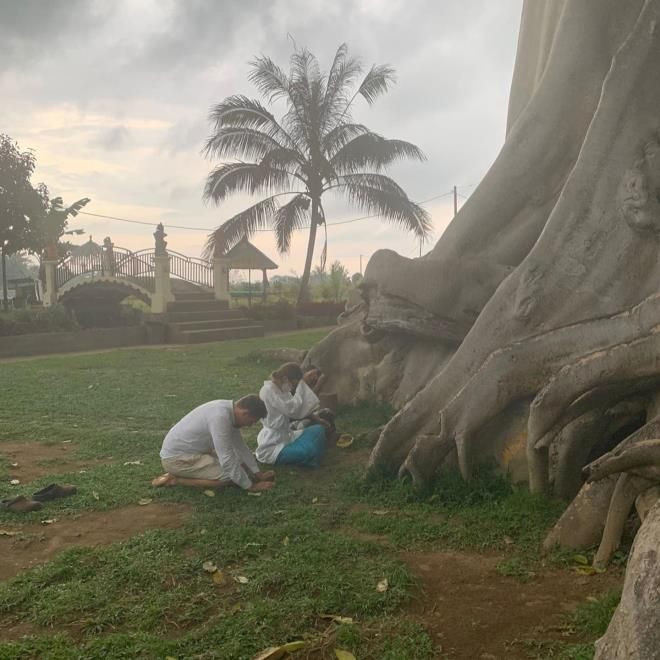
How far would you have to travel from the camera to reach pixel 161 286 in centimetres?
2222

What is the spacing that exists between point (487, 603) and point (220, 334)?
17334 millimetres

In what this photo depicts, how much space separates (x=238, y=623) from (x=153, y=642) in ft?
1.28

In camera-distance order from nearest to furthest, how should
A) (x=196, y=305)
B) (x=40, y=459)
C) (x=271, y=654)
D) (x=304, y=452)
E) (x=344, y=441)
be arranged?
(x=271, y=654) < (x=304, y=452) < (x=40, y=459) < (x=344, y=441) < (x=196, y=305)

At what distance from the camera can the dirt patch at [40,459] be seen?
6425 millimetres

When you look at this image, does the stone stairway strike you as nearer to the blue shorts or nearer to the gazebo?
the gazebo

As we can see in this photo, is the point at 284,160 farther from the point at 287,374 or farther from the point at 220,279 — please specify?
the point at 287,374

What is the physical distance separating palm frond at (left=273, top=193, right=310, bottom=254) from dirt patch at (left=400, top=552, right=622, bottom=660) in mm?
20428

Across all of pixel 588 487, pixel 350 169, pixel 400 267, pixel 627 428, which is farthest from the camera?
pixel 350 169

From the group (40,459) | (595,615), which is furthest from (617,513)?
(40,459)

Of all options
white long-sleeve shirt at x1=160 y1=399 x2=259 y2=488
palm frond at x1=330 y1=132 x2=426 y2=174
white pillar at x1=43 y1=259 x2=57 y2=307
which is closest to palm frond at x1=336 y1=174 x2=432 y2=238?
palm frond at x1=330 y1=132 x2=426 y2=174

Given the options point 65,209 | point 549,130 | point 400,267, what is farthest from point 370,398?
point 65,209

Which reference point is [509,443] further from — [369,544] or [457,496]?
[369,544]

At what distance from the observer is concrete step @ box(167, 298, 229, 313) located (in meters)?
22.5

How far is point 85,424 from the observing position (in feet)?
28.0
